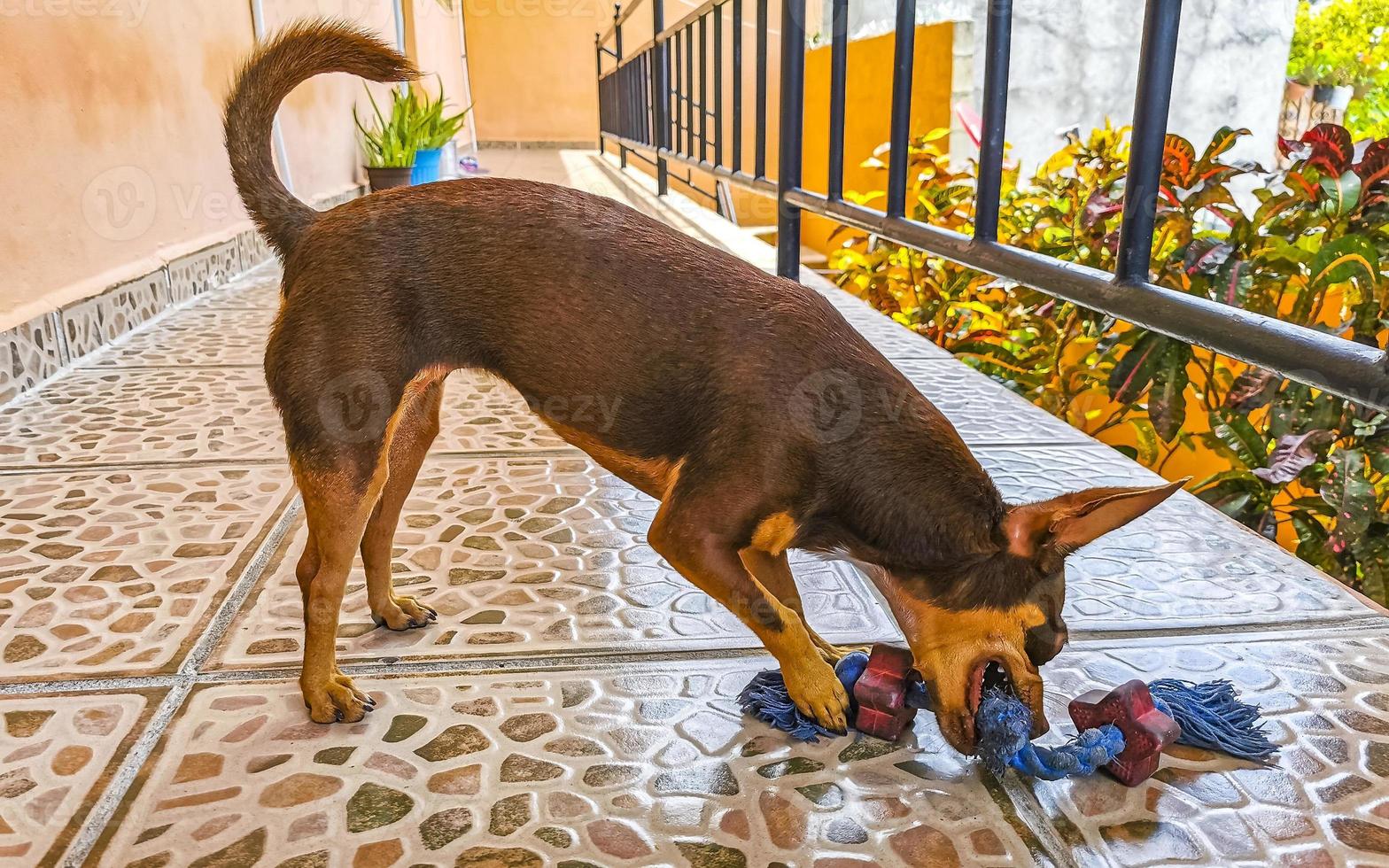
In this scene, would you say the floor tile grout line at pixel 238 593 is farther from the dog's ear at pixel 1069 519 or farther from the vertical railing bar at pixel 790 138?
the vertical railing bar at pixel 790 138

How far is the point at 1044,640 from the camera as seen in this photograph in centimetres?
118

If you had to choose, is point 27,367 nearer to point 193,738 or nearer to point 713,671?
point 193,738

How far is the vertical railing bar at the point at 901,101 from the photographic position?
2.12 m

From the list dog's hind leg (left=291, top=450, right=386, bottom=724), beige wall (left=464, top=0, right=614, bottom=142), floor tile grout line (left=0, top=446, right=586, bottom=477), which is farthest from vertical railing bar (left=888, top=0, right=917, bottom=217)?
beige wall (left=464, top=0, right=614, bottom=142)

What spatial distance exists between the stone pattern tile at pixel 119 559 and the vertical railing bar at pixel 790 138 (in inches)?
66.1

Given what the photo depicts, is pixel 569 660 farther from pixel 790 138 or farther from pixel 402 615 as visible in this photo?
pixel 790 138

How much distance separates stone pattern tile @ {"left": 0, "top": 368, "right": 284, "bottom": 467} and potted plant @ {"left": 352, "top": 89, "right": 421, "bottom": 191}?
3109mm

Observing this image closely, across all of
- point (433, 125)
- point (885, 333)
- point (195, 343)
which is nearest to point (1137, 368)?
point (885, 333)

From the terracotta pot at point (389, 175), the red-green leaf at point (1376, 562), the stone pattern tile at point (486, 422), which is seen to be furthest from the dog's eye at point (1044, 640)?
the terracotta pot at point (389, 175)

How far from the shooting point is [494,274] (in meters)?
1.29

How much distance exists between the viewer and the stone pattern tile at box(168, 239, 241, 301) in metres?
3.39

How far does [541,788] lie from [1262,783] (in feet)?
2.64

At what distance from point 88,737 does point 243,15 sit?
363 cm

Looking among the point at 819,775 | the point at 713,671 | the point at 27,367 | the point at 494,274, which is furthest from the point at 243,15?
the point at 819,775
